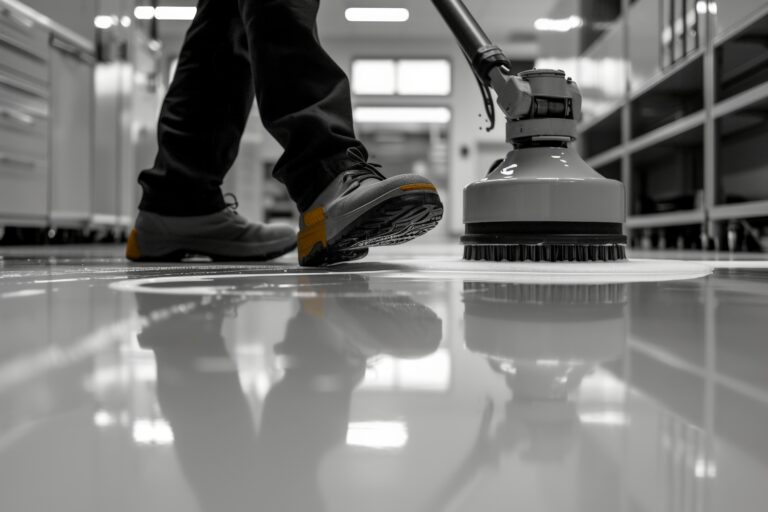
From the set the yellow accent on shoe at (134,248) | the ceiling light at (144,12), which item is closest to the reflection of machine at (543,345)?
the yellow accent on shoe at (134,248)

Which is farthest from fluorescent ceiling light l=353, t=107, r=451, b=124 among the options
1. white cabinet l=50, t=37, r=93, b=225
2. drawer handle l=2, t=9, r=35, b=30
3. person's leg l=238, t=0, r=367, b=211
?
person's leg l=238, t=0, r=367, b=211

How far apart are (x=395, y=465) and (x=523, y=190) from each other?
1.14 metres

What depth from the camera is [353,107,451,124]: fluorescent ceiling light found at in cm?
1044

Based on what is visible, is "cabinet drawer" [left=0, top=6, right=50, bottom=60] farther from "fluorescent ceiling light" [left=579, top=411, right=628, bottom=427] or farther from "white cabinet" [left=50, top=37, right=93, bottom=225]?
"fluorescent ceiling light" [left=579, top=411, right=628, bottom=427]

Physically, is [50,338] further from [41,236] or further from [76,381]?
[41,236]

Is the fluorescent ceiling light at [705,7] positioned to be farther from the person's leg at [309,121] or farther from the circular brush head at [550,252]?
the person's leg at [309,121]

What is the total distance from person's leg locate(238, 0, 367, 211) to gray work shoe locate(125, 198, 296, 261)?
439mm

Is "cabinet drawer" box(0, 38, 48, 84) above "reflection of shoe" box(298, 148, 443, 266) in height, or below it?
above

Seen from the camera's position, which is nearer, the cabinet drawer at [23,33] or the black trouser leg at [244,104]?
the black trouser leg at [244,104]

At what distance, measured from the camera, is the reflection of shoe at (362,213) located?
976mm

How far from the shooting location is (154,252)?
1.53 metres

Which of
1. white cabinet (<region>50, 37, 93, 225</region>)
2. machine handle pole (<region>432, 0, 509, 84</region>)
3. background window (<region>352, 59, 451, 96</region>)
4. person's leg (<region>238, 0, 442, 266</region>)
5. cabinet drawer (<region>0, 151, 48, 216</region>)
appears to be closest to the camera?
person's leg (<region>238, 0, 442, 266</region>)

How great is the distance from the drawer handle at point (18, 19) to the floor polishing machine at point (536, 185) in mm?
2701

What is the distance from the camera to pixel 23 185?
348cm
